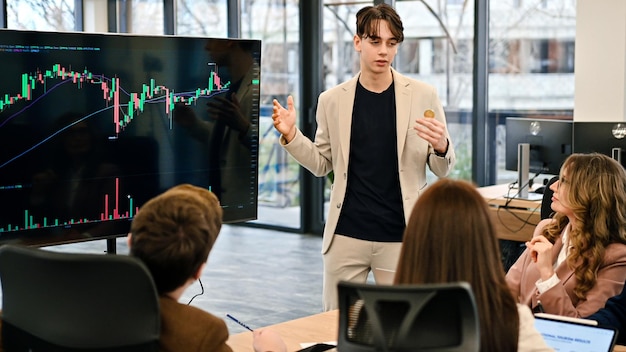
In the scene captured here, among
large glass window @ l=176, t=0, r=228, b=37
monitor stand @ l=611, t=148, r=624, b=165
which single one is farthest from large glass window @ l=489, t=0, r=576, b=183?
large glass window @ l=176, t=0, r=228, b=37

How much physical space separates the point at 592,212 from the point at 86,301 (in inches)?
76.9

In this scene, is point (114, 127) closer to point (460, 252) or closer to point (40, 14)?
point (460, 252)

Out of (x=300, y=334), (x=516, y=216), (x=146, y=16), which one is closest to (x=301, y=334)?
(x=300, y=334)

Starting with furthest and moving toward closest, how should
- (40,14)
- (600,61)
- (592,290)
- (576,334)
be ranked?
(40,14) < (600,61) < (592,290) < (576,334)

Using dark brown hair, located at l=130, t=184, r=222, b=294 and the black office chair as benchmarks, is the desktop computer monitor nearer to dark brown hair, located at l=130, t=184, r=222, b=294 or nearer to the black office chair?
dark brown hair, located at l=130, t=184, r=222, b=294

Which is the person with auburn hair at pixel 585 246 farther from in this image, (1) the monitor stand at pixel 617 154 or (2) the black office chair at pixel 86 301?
(1) the monitor stand at pixel 617 154

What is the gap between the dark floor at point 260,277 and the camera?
588cm

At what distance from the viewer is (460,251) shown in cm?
186

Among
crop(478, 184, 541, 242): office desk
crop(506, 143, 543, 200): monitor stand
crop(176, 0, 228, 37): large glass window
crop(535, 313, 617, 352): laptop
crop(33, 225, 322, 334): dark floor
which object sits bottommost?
crop(33, 225, 322, 334): dark floor

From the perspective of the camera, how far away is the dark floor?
5879mm

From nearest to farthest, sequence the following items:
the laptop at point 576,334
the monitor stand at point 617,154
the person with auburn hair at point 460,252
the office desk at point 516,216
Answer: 1. the person with auburn hair at point 460,252
2. the laptop at point 576,334
3. the monitor stand at point 617,154
4. the office desk at point 516,216

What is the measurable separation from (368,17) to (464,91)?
4126 mm

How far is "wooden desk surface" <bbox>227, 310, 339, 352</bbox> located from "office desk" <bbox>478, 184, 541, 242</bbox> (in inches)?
104

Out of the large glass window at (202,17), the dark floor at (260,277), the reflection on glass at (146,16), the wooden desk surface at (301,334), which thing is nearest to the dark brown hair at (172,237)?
the wooden desk surface at (301,334)
